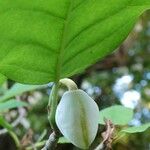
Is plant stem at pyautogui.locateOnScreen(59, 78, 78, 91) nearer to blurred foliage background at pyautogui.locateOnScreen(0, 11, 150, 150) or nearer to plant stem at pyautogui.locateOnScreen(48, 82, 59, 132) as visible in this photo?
plant stem at pyautogui.locateOnScreen(48, 82, 59, 132)

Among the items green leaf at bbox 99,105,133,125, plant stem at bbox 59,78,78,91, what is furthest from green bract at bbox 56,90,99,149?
green leaf at bbox 99,105,133,125

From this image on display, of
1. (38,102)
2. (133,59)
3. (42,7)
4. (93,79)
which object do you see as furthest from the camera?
(133,59)

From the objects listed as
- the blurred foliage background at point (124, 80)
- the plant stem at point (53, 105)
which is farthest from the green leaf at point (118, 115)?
the blurred foliage background at point (124, 80)

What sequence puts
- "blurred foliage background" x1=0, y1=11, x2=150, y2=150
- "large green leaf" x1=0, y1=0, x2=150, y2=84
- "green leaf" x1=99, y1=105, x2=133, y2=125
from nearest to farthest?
1. "large green leaf" x1=0, y1=0, x2=150, y2=84
2. "green leaf" x1=99, y1=105, x2=133, y2=125
3. "blurred foliage background" x1=0, y1=11, x2=150, y2=150

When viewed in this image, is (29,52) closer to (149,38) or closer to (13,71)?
(13,71)

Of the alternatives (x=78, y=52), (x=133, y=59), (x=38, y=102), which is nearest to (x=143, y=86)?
(x=133, y=59)

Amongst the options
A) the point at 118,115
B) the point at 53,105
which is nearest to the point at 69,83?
the point at 53,105

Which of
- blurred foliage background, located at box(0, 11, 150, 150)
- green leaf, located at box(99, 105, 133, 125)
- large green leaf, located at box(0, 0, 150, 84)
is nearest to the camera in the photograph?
large green leaf, located at box(0, 0, 150, 84)
